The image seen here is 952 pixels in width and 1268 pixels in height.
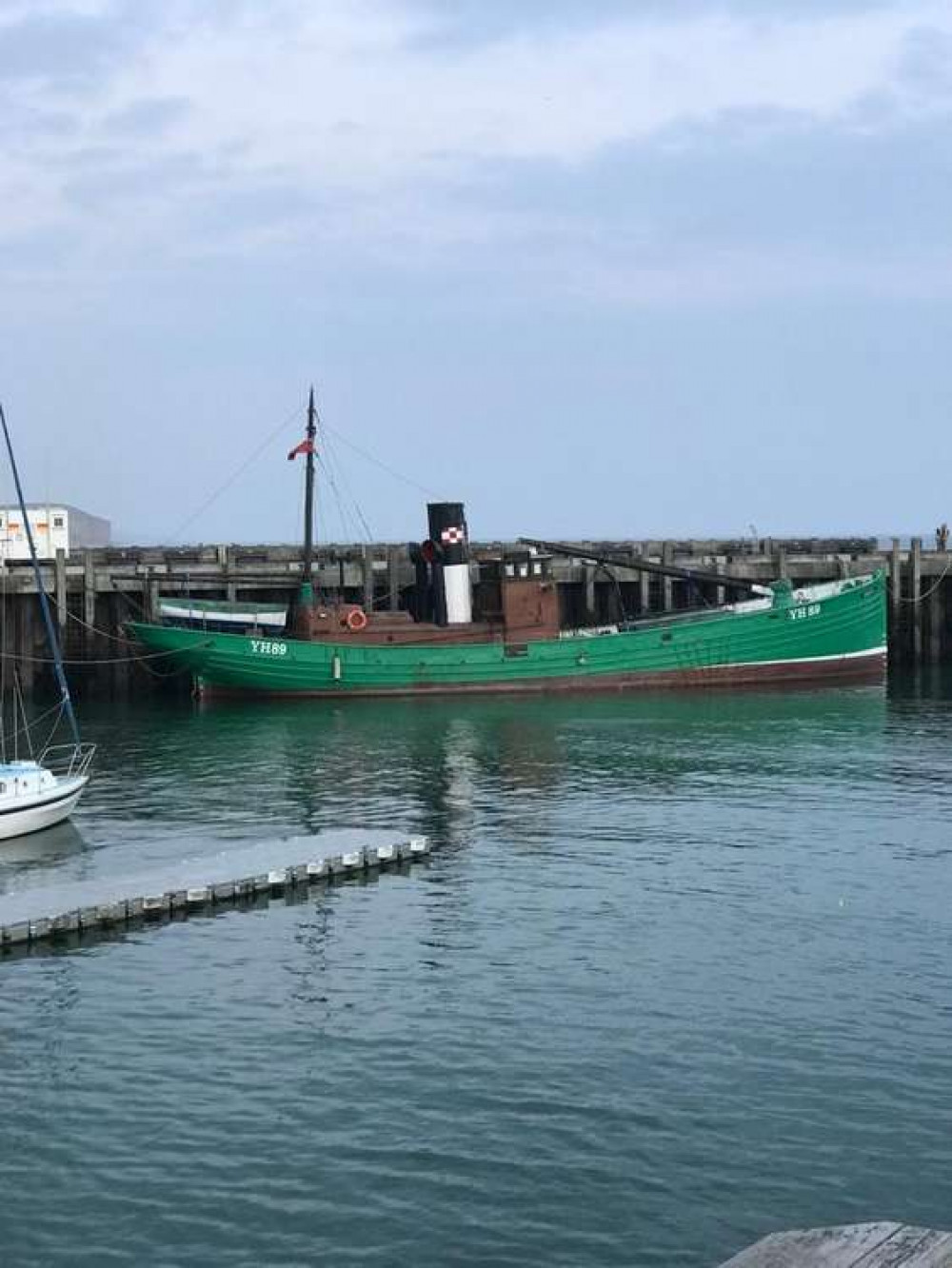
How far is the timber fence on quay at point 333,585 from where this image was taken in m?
63.1

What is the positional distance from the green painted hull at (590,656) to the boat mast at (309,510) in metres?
2.05

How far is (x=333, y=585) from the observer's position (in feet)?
216

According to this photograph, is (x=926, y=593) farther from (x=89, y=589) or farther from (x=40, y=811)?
(x=40, y=811)

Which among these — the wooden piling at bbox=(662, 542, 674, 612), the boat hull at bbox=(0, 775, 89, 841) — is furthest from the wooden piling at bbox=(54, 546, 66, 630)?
Result: the boat hull at bbox=(0, 775, 89, 841)

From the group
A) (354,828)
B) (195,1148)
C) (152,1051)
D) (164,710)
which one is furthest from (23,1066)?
(164,710)

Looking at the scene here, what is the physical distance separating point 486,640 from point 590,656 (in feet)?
12.4

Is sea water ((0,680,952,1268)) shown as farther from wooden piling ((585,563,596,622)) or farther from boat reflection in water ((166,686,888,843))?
wooden piling ((585,563,596,622))

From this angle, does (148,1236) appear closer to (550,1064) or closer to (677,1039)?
(550,1064)

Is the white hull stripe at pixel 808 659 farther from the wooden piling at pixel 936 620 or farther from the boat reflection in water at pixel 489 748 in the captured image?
the wooden piling at pixel 936 620

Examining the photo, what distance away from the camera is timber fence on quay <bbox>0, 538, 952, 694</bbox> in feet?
207

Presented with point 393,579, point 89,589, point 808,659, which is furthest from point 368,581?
point 808,659

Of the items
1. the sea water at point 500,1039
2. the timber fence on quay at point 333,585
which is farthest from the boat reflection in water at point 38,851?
the timber fence on quay at point 333,585

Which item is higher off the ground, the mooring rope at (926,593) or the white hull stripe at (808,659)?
the mooring rope at (926,593)

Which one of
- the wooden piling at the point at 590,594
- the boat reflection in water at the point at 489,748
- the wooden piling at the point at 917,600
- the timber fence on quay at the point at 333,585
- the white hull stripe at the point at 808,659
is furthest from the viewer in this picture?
the wooden piling at the point at 917,600
